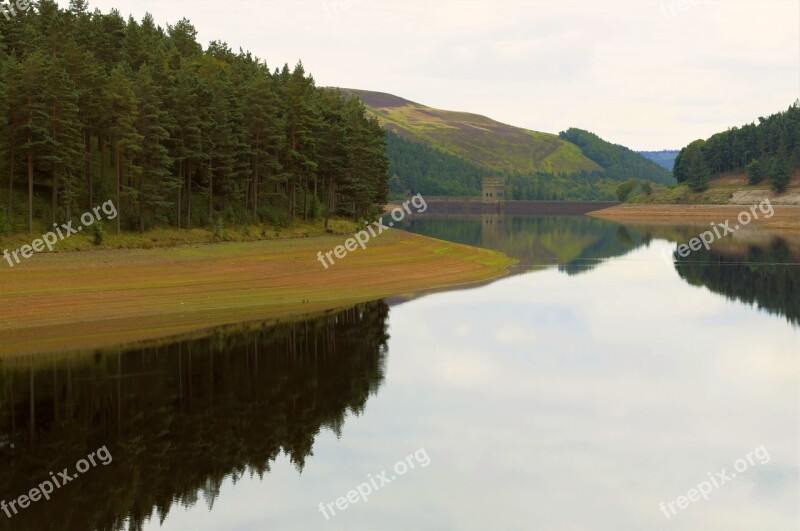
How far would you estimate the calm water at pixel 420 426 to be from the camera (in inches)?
948

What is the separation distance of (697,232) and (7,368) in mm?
168962

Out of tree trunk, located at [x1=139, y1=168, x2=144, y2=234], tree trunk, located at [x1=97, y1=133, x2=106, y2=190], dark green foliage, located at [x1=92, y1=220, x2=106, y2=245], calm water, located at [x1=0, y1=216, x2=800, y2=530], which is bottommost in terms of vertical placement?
calm water, located at [x1=0, y1=216, x2=800, y2=530]

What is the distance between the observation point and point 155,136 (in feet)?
258

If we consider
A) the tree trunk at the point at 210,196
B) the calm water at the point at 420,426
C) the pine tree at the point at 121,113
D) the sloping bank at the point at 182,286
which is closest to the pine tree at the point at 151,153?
the pine tree at the point at 121,113

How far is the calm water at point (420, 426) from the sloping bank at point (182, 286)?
4.70m

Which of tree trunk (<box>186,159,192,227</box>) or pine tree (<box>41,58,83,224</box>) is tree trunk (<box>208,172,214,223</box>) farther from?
pine tree (<box>41,58,83,224</box>)

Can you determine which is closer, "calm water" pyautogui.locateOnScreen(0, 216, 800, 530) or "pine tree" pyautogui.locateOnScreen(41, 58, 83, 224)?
"calm water" pyautogui.locateOnScreen(0, 216, 800, 530)

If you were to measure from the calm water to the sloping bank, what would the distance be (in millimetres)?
4703

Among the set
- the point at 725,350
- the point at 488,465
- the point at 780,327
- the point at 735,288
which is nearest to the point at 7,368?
the point at 488,465

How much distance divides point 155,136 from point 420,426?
184ft

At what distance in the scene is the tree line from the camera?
7050cm

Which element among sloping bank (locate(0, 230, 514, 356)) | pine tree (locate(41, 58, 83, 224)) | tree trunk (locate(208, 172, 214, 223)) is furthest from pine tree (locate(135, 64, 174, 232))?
sloping bank (locate(0, 230, 514, 356))

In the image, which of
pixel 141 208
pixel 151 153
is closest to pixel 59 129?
pixel 151 153

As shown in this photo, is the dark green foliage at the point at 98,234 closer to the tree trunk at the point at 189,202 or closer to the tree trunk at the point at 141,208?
the tree trunk at the point at 141,208
